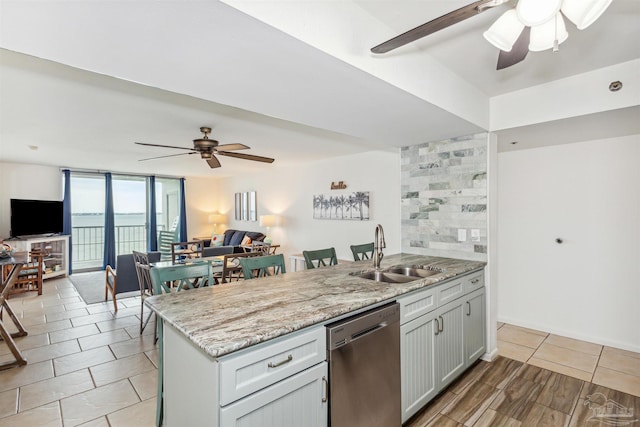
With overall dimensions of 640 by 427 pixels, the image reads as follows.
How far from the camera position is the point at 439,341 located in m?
2.30

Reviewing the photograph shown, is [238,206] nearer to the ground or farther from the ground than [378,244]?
farther from the ground

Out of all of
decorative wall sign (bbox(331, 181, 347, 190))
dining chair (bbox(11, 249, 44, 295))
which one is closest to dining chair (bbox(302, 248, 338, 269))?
decorative wall sign (bbox(331, 181, 347, 190))

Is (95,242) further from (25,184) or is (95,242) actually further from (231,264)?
(231,264)

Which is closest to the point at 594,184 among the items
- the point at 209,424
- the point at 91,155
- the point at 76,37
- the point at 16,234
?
the point at 209,424

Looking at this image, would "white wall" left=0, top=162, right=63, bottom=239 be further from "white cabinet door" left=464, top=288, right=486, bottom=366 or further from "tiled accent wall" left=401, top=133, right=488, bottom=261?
"white cabinet door" left=464, top=288, right=486, bottom=366

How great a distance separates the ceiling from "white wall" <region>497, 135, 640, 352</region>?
1.29 metres

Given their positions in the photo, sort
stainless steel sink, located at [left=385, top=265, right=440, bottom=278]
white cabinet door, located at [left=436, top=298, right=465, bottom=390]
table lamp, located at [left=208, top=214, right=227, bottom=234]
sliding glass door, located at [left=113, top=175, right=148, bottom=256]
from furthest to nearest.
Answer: table lamp, located at [left=208, top=214, right=227, bottom=234]
sliding glass door, located at [left=113, top=175, right=148, bottom=256]
stainless steel sink, located at [left=385, top=265, right=440, bottom=278]
white cabinet door, located at [left=436, top=298, right=465, bottom=390]

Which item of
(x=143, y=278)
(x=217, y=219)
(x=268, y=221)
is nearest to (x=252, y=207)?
→ (x=268, y=221)

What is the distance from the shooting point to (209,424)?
1.22 metres

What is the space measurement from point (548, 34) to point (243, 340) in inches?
73.1

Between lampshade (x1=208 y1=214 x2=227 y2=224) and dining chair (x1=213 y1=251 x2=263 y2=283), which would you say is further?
lampshade (x1=208 y1=214 x2=227 y2=224)

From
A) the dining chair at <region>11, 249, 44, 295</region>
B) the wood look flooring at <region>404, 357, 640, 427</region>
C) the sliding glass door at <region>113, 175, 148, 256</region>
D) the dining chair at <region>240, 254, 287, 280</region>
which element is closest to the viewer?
the wood look flooring at <region>404, 357, 640, 427</region>

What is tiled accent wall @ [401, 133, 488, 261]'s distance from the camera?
304 cm

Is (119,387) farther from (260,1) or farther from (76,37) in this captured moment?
(260,1)
